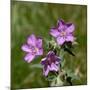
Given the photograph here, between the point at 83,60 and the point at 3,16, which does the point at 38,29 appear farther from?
the point at 83,60

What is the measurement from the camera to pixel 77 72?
67.0 inches

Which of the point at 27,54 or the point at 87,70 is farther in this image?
the point at 87,70

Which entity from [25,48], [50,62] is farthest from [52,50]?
[25,48]

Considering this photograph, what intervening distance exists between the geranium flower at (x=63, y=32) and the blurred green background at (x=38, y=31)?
0.04 meters

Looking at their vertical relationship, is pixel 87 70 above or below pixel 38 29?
below

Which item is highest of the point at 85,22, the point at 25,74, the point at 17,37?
the point at 85,22

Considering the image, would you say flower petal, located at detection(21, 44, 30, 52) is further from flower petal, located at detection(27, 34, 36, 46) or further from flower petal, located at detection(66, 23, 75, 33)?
flower petal, located at detection(66, 23, 75, 33)

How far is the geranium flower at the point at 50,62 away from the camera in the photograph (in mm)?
1636

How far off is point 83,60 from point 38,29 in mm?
439

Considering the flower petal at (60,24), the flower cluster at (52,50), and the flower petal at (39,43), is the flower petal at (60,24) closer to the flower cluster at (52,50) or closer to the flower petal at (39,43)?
the flower cluster at (52,50)

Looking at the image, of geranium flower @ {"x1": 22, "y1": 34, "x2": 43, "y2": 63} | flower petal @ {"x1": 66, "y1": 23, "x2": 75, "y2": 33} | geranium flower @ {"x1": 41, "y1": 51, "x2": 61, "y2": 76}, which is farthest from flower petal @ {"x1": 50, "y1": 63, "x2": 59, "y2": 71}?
flower petal @ {"x1": 66, "y1": 23, "x2": 75, "y2": 33}

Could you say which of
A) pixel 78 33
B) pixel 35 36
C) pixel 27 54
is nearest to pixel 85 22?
pixel 78 33

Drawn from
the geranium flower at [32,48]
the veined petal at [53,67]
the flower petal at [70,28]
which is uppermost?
the flower petal at [70,28]

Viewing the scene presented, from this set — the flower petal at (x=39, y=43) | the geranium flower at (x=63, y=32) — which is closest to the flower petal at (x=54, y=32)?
the geranium flower at (x=63, y=32)
